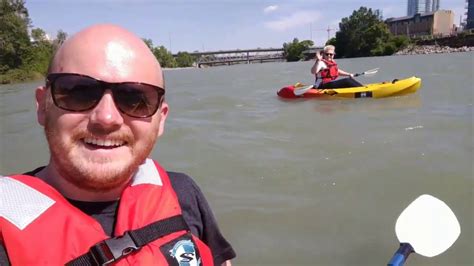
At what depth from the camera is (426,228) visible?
205 centimetres

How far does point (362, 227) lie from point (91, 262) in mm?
2071

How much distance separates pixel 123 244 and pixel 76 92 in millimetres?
453

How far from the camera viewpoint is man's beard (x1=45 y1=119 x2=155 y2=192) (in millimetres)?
1176

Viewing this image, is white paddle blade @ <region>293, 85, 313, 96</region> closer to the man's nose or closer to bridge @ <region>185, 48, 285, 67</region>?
the man's nose

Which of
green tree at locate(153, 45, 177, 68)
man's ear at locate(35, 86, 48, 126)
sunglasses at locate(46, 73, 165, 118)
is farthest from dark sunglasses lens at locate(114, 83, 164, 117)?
green tree at locate(153, 45, 177, 68)

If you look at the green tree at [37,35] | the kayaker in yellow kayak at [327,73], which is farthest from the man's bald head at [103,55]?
the green tree at [37,35]

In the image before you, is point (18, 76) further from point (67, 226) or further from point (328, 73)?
point (67, 226)

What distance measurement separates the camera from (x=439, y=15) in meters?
82.0

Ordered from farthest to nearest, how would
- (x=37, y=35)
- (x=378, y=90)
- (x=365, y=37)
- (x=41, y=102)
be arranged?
(x=365, y=37) < (x=37, y=35) < (x=378, y=90) < (x=41, y=102)

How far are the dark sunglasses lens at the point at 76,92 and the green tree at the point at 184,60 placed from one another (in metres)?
98.6

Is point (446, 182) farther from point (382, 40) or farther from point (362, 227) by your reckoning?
point (382, 40)

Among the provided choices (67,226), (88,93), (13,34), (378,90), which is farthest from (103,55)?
(13,34)

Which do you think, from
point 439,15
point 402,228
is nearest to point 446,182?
point 402,228

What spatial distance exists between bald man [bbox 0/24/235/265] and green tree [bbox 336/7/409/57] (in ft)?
207
